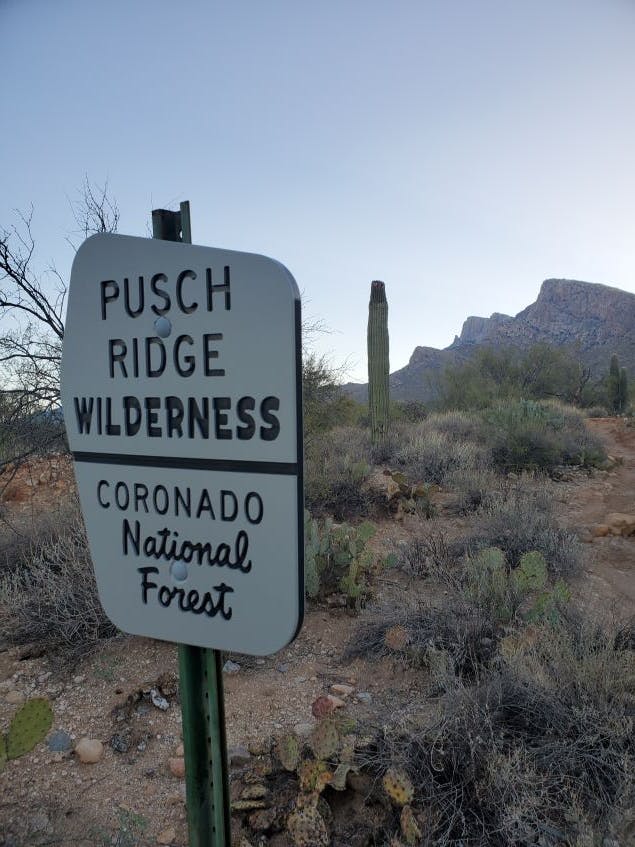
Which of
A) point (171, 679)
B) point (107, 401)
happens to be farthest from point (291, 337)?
point (171, 679)

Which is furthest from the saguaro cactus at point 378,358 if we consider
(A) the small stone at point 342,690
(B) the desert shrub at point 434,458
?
(A) the small stone at point 342,690

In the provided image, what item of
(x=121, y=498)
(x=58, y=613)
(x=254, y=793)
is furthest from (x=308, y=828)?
(x=58, y=613)

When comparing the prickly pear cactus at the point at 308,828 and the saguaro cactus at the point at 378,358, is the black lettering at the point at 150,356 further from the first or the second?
the saguaro cactus at the point at 378,358

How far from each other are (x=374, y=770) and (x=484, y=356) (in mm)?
25224

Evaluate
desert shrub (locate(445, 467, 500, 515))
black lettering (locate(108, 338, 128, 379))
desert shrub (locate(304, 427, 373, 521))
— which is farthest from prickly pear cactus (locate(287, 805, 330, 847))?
desert shrub (locate(304, 427, 373, 521))

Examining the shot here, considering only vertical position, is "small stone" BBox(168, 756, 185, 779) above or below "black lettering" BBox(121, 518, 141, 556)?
below

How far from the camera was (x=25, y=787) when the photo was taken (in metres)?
2.67

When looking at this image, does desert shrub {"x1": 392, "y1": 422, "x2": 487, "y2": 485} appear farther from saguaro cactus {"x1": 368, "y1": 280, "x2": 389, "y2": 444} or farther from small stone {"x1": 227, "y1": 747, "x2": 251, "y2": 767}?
small stone {"x1": 227, "y1": 747, "x2": 251, "y2": 767}

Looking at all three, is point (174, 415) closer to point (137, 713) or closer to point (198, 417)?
point (198, 417)

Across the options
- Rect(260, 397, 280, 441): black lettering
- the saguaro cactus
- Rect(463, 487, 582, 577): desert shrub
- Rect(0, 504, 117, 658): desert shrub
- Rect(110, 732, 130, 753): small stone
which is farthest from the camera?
the saguaro cactus

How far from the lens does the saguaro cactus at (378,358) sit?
1145 cm

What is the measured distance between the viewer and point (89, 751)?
9.38 ft

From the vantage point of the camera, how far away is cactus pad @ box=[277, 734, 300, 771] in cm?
247

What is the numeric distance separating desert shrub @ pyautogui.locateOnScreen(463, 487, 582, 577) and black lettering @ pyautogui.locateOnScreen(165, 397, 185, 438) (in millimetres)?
4563
